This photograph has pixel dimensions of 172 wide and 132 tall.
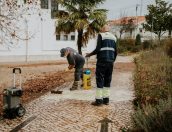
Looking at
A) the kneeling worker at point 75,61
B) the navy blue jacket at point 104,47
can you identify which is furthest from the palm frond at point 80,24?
the navy blue jacket at point 104,47

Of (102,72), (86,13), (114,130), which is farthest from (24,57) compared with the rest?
(114,130)

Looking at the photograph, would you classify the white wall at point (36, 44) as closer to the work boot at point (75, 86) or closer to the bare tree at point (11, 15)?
the bare tree at point (11, 15)

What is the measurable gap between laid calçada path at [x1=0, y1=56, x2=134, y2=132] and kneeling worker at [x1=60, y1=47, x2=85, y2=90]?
2.07ft

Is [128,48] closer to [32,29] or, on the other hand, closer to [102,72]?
[32,29]

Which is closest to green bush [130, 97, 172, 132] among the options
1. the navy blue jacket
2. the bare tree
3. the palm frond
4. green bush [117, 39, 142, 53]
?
the navy blue jacket

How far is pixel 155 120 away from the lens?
7234 mm

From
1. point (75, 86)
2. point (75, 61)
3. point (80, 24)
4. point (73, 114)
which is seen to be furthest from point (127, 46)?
point (73, 114)

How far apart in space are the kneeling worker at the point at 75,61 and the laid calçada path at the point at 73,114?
63 centimetres

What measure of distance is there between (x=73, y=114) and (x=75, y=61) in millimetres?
3746

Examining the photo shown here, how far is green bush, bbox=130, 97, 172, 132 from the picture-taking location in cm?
695

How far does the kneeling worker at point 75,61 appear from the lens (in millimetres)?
13469

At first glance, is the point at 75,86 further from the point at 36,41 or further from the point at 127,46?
the point at 127,46

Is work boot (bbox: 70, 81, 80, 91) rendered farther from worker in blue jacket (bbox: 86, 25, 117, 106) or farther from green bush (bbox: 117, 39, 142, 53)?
green bush (bbox: 117, 39, 142, 53)

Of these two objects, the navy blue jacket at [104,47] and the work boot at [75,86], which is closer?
the navy blue jacket at [104,47]
